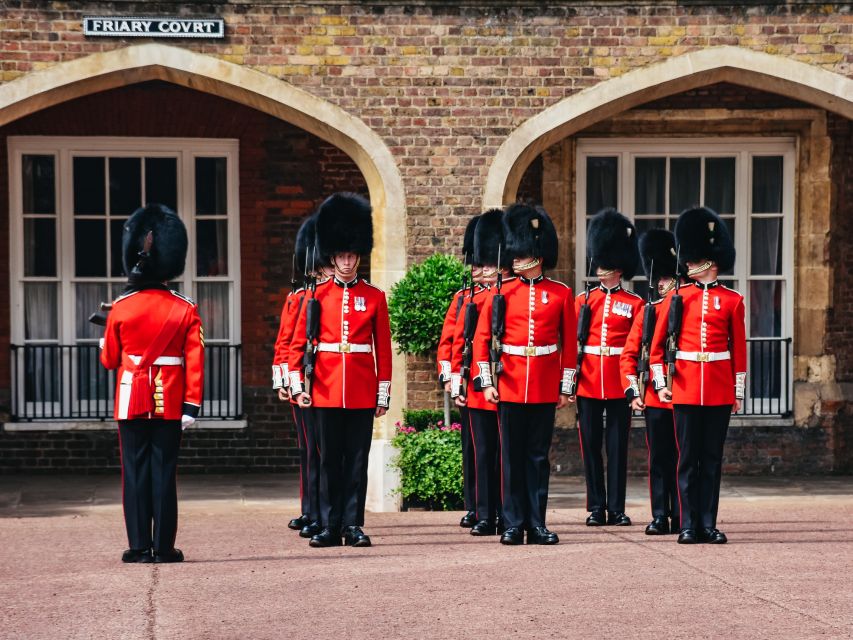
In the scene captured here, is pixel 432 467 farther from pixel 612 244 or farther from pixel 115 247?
pixel 115 247

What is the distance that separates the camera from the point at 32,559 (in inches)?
317

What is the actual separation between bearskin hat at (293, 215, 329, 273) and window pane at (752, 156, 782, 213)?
4.53 meters

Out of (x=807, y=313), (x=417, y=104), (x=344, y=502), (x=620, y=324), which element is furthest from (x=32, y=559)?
(x=807, y=313)

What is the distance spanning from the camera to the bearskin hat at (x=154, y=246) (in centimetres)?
771

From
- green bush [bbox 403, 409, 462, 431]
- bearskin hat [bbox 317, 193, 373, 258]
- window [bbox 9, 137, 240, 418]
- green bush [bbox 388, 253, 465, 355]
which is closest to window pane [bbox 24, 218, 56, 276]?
window [bbox 9, 137, 240, 418]

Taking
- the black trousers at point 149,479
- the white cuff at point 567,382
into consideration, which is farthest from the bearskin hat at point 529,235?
the black trousers at point 149,479

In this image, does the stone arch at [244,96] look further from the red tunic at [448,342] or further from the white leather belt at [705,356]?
the white leather belt at [705,356]

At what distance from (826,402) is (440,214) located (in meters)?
3.99

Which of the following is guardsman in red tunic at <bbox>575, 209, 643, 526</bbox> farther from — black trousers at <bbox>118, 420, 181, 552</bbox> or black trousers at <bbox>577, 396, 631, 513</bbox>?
black trousers at <bbox>118, 420, 181, 552</bbox>

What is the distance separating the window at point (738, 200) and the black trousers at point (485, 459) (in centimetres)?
420

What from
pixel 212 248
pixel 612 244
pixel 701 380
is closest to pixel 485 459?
pixel 701 380

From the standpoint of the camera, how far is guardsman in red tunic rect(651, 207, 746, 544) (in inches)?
333

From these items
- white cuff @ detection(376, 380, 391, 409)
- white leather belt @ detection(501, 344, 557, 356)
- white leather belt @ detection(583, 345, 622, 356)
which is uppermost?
white leather belt @ detection(501, 344, 557, 356)

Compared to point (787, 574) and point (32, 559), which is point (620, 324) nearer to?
point (787, 574)
